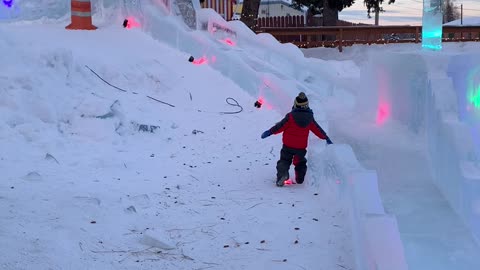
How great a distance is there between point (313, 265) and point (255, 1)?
→ 1645 centimetres

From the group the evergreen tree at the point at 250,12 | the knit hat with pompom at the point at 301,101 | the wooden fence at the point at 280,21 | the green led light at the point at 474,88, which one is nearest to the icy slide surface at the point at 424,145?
the green led light at the point at 474,88

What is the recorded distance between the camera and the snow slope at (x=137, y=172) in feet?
16.1

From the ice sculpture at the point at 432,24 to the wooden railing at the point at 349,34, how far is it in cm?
1189

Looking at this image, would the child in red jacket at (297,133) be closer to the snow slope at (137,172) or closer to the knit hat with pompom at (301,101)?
the knit hat with pompom at (301,101)

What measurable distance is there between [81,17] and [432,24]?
23.0 feet

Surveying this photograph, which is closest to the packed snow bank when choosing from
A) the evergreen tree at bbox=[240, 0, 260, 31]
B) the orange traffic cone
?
the orange traffic cone

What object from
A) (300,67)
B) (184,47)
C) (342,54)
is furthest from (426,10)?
(342,54)

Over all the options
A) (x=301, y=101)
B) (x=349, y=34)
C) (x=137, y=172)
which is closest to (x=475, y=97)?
(x=301, y=101)

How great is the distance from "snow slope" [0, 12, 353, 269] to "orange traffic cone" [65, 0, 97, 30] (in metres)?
0.58

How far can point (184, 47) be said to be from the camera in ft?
41.3

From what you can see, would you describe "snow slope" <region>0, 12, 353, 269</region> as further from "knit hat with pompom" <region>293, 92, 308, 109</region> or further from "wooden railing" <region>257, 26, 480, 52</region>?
"wooden railing" <region>257, 26, 480, 52</region>

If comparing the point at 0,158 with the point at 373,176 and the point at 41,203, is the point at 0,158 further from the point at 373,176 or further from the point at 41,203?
the point at 373,176

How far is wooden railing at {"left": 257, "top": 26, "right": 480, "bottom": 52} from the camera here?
24.0 metres

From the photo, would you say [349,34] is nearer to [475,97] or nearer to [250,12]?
[250,12]
